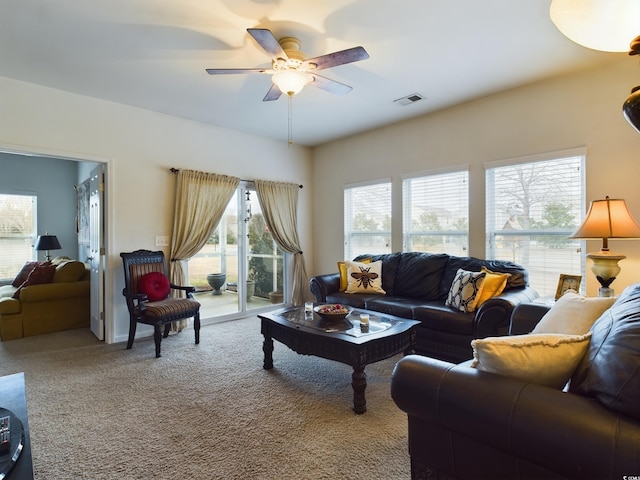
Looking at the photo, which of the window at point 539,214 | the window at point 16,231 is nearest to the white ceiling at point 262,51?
the window at point 539,214

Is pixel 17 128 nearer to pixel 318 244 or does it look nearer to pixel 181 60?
pixel 181 60

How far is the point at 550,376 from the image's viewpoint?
124cm

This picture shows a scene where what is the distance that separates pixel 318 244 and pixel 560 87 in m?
3.91

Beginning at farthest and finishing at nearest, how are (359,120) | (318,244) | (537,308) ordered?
(318,244) < (359,120) < (537,308)

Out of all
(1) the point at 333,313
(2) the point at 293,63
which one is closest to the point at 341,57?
(2) the point at 293,63

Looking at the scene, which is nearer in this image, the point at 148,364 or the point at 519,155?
the point at 148,364

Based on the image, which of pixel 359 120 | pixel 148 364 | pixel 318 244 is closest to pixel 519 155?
pixel 359 120

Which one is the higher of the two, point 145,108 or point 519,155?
point 145,108

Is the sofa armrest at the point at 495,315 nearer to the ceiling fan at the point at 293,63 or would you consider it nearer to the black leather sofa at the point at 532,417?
the black leather sofa at the point at 532,417

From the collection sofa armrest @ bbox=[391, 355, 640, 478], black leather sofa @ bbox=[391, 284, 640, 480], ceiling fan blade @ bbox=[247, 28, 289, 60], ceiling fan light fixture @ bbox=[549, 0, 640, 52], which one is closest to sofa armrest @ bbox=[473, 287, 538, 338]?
black leather sofa @ bbox=[391, 284, 640, 480]

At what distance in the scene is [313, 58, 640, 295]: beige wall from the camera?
3070mm

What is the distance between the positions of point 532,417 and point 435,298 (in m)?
2.84

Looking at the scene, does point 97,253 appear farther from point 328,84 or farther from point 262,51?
point 328,84

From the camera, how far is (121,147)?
404 cm
